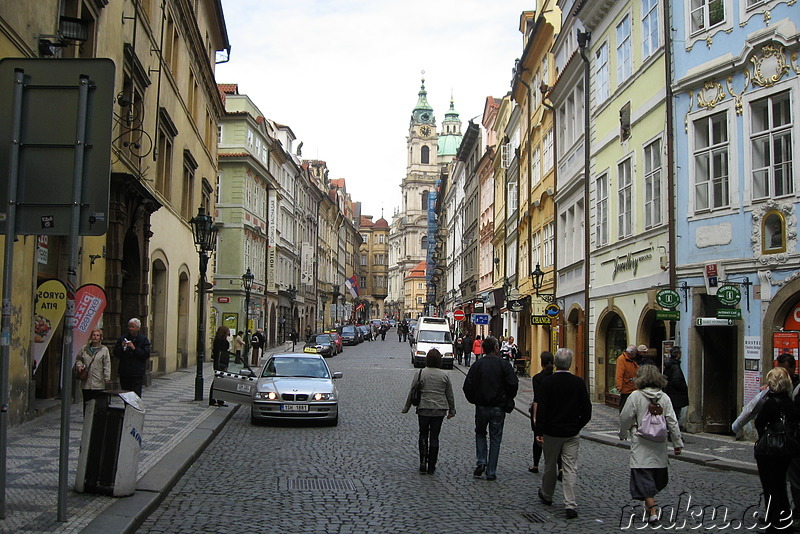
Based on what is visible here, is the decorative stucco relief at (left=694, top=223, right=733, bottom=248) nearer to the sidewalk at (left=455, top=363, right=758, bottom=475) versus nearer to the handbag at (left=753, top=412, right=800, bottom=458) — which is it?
the sidewalk at (left=455, top=363, right=758, bottom=475)

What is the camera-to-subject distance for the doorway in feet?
54.4

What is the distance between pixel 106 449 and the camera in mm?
8656

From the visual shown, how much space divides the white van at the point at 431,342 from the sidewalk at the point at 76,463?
2256cm

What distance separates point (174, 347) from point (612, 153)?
647 inches

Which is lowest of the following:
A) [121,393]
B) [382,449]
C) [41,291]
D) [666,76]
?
[382,449]

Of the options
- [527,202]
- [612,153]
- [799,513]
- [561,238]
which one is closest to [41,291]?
[799,513]

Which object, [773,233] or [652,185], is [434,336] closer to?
[652,185]

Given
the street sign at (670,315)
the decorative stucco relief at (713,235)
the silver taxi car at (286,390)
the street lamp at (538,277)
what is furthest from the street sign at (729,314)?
the street lamp at (538,277)

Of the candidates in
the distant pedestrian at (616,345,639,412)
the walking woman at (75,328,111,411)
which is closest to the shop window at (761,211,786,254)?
the distant pedestrian at (616,345,639,412)

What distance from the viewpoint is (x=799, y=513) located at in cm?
823

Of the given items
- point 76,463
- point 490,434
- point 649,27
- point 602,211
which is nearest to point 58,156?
point 76,463

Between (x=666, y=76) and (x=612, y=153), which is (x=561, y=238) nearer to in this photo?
(x=612, y=153)

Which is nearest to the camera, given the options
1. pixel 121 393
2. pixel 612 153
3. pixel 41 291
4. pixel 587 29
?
pixel 121 393

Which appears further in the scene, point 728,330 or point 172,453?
point 728,330
